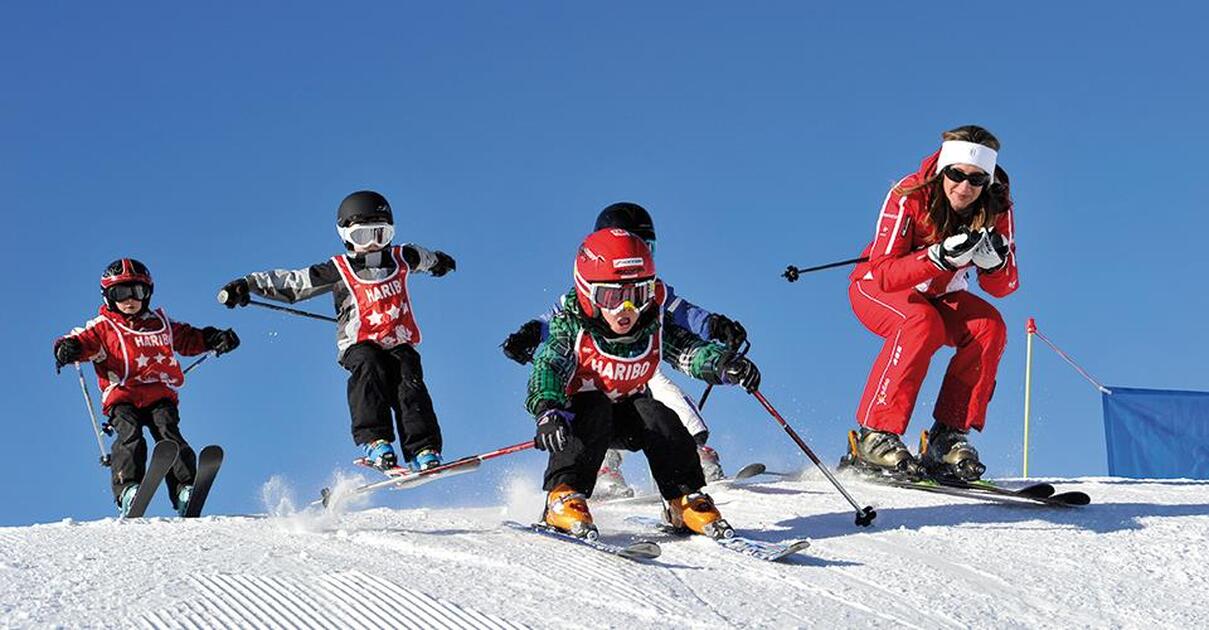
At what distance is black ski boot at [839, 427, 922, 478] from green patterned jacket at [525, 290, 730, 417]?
1.60m

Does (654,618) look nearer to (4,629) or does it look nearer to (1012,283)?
(4,629)

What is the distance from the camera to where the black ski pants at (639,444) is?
5043 millimetres

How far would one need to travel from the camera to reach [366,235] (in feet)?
23.5

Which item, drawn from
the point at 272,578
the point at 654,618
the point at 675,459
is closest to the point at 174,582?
the point at 272,578

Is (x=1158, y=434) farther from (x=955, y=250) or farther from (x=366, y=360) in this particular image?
(x=366, y=360)

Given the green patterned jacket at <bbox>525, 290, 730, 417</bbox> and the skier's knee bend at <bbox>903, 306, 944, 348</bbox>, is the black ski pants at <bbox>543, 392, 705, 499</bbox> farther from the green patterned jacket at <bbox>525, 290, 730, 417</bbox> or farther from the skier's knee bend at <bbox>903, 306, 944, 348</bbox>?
the skier's knee bend at <bbox>903, 306, 944, 348</bbox>

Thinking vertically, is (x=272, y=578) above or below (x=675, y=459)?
below

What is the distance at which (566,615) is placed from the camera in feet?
11.8

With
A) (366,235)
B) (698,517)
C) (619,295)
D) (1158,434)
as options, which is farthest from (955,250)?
(1158,434)

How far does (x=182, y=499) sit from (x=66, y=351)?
3.86 feet

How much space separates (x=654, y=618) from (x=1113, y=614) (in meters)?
1.68

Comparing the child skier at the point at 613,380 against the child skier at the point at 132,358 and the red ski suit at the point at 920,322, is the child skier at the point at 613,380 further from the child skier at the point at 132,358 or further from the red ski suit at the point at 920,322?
the child skier at the point at 132,358

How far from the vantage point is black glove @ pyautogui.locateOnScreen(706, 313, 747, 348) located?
233 inches

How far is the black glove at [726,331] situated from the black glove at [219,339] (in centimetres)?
368
